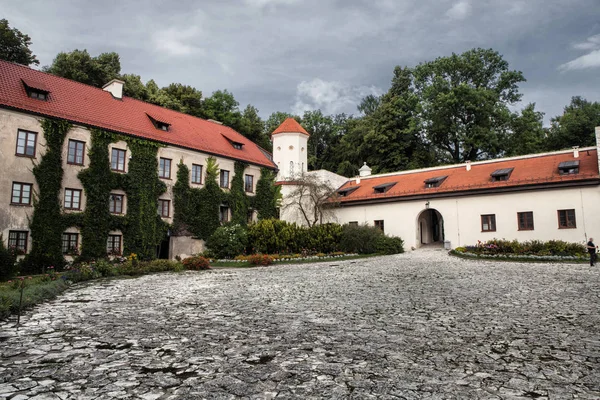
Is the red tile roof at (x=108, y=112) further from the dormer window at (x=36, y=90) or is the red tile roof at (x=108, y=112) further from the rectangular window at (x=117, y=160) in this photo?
the rectangular window at (x=117, y=160)

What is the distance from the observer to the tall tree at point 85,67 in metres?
36.2

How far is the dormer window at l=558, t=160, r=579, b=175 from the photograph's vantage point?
25625 mm

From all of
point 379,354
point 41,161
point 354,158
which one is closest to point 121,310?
point 379,354

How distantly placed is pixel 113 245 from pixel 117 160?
521cm

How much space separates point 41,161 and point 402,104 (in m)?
37.2

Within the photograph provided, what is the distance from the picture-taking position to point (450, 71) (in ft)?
148

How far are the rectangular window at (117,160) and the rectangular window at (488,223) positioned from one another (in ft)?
79.4

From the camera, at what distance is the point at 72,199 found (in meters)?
22.5

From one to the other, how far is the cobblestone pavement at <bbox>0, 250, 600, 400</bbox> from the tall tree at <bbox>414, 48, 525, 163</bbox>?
33.1 metres

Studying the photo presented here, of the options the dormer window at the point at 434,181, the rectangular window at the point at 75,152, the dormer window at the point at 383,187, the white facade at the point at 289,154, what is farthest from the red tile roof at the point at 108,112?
the dormer window at the point at 434,181

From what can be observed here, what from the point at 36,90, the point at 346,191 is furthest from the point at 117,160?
the point at 346,191

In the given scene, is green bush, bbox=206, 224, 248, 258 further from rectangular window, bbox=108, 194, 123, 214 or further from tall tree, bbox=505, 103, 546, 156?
tall tree, bbox=505, 103, 546, 156

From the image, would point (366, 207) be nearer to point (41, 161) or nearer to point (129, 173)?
point (129, 173)

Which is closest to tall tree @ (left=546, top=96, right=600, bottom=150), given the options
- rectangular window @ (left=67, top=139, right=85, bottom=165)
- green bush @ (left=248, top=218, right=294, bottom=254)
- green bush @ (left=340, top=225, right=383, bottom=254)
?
green bush @ (left=340, top=225, right=383, bottom=254)
